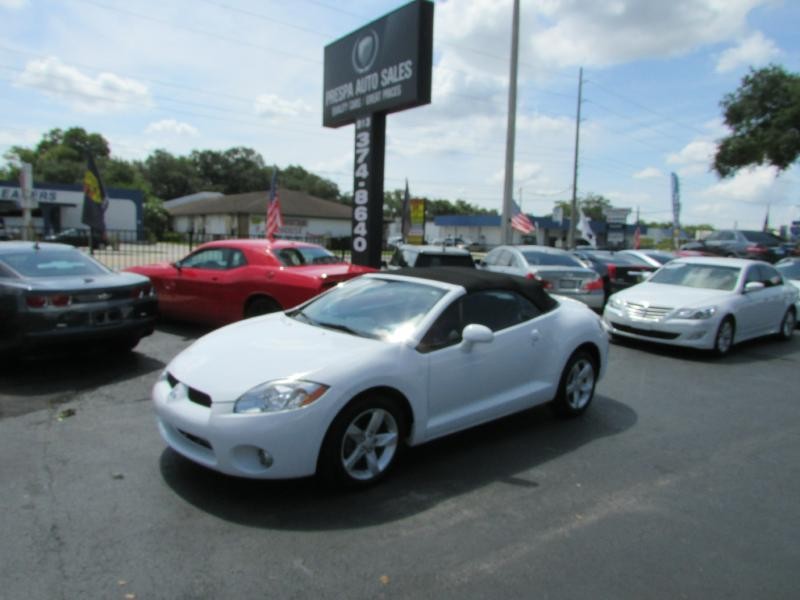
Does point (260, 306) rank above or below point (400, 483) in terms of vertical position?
above

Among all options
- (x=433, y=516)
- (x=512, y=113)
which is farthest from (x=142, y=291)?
(x=512, y=113)

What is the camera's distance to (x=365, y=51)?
42.0 feet

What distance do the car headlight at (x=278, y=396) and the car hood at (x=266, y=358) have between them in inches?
1.7

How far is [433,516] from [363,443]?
2.12 ft

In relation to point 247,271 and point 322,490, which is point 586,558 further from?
point 247,271

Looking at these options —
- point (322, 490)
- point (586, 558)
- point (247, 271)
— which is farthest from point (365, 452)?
point (247, 271)

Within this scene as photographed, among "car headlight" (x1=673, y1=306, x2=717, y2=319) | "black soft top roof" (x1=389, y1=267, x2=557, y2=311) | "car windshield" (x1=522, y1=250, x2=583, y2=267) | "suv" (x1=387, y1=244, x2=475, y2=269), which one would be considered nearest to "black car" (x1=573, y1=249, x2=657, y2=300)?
"car windshield" (x1=522, y1=250, x2=583, y2=267)

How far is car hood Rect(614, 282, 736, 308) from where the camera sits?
887 cm

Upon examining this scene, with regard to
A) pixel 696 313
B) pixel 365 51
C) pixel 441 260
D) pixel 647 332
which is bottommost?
pixel 647 332

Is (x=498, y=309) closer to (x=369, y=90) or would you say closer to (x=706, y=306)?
(x=706, y=306)

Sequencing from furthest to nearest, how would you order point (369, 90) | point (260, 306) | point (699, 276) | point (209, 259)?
point (369, 90)
point (699, 276)
point (209, 259)
point (260, 306)

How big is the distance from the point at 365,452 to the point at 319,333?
1005mm

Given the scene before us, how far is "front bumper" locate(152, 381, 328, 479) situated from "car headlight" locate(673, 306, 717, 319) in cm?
678

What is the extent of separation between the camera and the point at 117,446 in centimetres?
458
